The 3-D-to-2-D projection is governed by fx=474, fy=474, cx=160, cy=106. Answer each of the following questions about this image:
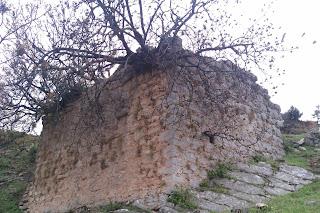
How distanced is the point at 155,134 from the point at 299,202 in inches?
95.9

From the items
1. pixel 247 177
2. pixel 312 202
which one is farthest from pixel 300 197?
pixel 247 177

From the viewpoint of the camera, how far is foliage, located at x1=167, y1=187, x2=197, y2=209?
6723 millimetres

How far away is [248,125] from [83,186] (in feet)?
10.9

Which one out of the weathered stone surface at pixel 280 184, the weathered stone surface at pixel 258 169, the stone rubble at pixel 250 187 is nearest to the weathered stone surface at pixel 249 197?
the stone rubble at pixel 250 187

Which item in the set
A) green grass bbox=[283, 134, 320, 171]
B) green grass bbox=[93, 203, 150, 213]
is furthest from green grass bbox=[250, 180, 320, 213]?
green grass bbox=[93, 203, 150, 213]

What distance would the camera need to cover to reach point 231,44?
778 centimetres

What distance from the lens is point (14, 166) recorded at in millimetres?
13359

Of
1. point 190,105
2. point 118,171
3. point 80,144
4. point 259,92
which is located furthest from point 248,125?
point 80,144

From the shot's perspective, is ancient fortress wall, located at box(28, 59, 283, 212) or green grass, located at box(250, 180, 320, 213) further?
ancient fortress wall, located at box(28, 59, 283, 212)

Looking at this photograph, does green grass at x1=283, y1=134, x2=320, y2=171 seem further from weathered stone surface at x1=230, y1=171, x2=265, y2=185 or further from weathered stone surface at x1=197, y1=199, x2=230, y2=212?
weathered stone surface at x1=197, y1=199, x2=230, y2=212

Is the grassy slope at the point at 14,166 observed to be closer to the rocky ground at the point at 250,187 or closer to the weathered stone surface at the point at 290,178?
the rocky ground at the point at 250,187

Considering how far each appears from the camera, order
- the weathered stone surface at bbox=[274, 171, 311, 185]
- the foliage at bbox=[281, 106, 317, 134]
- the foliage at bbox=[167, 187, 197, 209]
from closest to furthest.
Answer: the foliage at bbox=[167, 187, 197, 209] → the weathered stone surface at bbox=[274, 171, 311, 185] → the foliage at bbox=[281, 106, 317, 134]

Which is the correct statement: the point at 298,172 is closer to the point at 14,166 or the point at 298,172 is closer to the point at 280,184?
the point at 280,184

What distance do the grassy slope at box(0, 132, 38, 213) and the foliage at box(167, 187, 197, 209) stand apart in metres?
5.00
